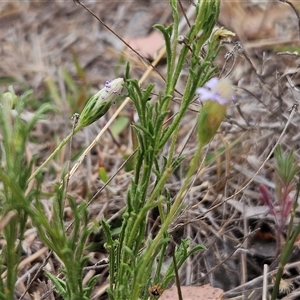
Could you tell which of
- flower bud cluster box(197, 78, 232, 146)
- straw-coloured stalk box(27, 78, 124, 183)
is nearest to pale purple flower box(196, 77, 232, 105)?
flower bud cluster box(197, 78, 232, 146)

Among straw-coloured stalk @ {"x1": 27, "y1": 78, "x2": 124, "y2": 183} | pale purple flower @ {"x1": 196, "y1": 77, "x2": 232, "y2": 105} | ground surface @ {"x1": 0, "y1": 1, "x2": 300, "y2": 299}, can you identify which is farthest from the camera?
ground surface @ {"x1": 0, "y1": 1, "x2": 300, "y2": 299}

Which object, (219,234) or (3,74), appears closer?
(219,234)

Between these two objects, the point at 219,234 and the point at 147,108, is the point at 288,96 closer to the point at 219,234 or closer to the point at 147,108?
the point at 219,234

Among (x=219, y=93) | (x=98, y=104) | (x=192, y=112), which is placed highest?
(x=219, y=93)

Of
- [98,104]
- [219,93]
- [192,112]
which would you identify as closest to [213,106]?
[219,93]

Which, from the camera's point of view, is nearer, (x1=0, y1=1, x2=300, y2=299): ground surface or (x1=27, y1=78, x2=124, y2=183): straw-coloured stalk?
(x1=27, y1=78, x2=124, y2=183): straw-coloured stalk

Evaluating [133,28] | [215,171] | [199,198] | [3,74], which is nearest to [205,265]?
[199,198]

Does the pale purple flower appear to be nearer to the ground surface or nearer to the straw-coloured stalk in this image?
the straw-coloured stalk

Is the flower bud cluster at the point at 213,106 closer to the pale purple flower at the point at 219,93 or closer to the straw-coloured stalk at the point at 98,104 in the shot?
the pale purple flower at the point at 219,93

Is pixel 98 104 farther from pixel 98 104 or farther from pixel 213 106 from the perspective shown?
pixel 213 106
